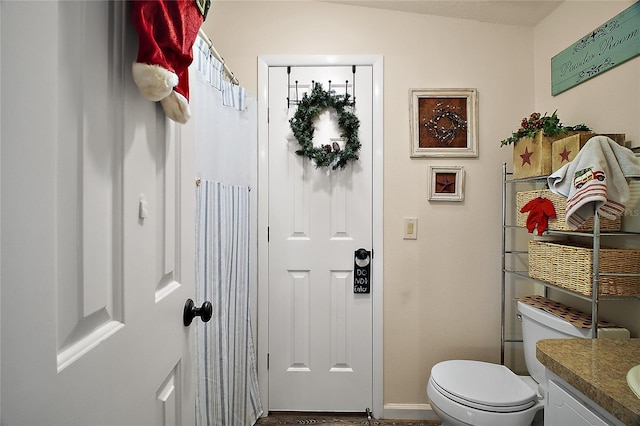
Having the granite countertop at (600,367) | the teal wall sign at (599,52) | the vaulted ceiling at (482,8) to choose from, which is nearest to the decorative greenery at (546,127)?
the teal wall sign at (599,52)

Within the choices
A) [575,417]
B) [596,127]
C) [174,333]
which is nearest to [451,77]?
[596,127]

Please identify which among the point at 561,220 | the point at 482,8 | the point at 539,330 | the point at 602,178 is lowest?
the point at 539,330

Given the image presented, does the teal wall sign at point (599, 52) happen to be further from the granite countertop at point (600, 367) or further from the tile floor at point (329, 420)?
the tile floor at point (329, 420)

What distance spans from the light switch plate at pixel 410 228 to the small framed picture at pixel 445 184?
0.17 metres

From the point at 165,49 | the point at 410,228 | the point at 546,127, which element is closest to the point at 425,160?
the point at 410,228

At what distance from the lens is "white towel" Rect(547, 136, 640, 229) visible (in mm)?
1183

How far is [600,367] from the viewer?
2.86 feet

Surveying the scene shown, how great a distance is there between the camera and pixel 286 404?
1981 mm

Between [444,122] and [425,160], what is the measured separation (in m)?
0.26

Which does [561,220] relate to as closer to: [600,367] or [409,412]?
[600,367]

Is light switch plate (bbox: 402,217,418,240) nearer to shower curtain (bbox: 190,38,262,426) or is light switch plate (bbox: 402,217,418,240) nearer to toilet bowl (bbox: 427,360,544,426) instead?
toilet bowl (bbox: 427,360,544,426)

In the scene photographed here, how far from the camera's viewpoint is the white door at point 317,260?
6.50 ft

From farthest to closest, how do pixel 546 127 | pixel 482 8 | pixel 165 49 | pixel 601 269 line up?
pixel 482 8, pixel 546 127, pixel 601 269, pixel 165 49

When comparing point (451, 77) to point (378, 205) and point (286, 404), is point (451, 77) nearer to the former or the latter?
point (378, 205)
